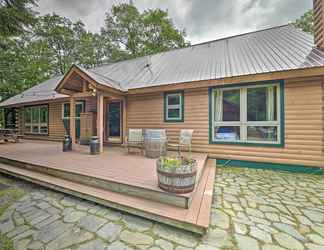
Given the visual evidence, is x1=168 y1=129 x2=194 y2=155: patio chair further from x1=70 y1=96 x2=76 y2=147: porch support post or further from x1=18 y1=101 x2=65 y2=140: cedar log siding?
x1=18 y1=101 x2=65 y2=140: cedar log siding

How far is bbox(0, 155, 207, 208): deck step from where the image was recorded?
2.35 meters

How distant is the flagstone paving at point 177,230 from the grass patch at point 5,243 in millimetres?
34

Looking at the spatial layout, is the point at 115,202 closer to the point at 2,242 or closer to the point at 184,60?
the point at 2,242

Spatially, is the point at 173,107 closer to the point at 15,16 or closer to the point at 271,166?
the point at 271,166

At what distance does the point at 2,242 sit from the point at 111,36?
20509 mm

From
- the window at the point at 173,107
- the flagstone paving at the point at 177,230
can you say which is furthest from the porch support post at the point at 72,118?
the window at the point at 173,107

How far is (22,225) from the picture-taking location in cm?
226

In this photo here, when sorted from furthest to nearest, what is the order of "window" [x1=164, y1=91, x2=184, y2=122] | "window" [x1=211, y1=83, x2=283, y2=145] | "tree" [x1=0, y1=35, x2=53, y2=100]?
"tree" [x1=0, y1=35, x2=53, y2=100] → "window" [x1=164, y1=91, x2=184, y2=122] → "window" [x1=211, y1=83, x2=283, y2=145]

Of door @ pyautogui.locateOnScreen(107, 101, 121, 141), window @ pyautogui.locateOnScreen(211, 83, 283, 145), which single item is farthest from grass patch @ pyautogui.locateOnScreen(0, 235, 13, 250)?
door @ pyautogui.locateOnScreen(107, 101, 121, 141)

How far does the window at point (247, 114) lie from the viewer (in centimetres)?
452

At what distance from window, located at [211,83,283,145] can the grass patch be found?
4866mm

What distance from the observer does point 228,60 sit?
6.12 meters

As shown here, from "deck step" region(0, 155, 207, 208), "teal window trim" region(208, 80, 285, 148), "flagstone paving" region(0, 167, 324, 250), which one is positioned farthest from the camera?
"teal window trim" region(208, 80, 285, 148)

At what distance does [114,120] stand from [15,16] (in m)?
4.44
